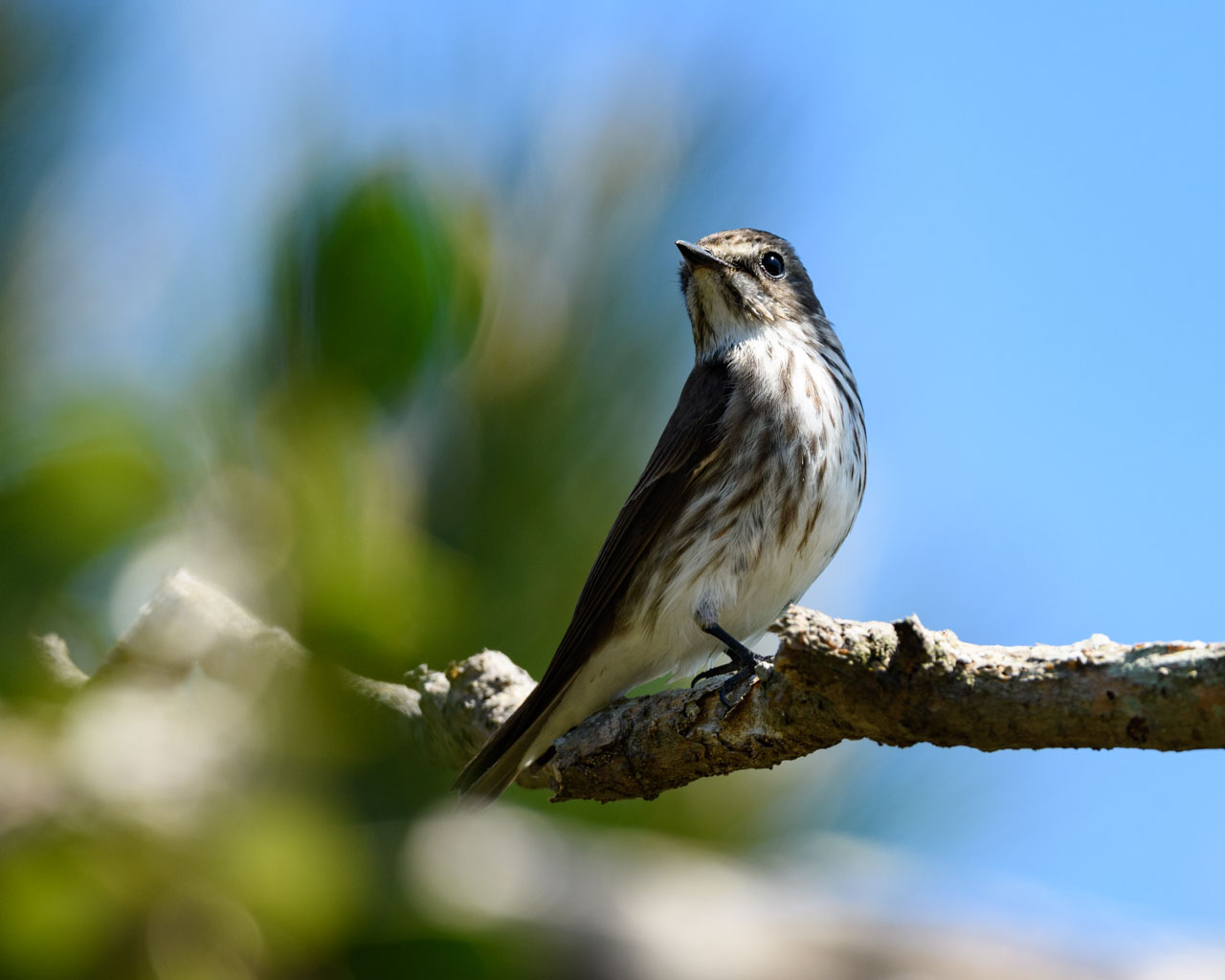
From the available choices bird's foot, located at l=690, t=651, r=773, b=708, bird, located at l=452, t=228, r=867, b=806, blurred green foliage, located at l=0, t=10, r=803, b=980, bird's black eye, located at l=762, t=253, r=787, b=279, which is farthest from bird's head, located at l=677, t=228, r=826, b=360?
blurred green foliage, located at l=0, t=10, r=803, b=980

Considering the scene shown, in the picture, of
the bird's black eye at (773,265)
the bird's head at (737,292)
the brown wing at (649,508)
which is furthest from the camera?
the bird's black eye at (773,265)

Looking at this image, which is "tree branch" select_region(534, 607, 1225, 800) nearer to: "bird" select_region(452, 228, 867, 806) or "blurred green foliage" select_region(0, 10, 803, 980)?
"blurred green foliage" select_region(0, 10, 803, 980)

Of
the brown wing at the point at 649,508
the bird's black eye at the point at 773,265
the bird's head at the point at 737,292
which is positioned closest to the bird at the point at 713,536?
the brown wing at the point at 649,508

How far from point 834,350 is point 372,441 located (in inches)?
108

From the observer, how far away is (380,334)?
1.79 meters

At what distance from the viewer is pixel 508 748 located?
323cm

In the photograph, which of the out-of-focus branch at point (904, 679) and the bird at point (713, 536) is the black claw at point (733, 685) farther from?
the bird at point (713, 536)

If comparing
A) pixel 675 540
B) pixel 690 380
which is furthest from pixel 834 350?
pixel 675 540

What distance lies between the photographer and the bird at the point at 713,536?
11.2 ft

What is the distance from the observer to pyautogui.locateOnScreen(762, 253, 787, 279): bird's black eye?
4543 mm

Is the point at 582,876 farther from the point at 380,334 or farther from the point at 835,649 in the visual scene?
the point at 380,334

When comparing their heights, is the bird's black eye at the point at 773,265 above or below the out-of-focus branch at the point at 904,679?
above

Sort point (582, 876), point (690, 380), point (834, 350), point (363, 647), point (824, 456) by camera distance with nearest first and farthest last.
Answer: point (363, 647) → point (582, 876) → point (824, 456) → point (690, 380) → point (834, 350)

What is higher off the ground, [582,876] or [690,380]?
[690,380]
